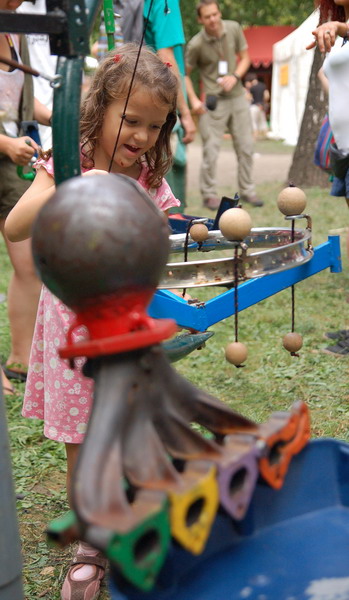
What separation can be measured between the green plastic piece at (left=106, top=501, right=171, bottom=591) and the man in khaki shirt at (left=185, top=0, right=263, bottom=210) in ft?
22.6

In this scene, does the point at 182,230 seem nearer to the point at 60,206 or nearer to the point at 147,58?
the point at 147,58

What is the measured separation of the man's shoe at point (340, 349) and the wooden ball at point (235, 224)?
220cm

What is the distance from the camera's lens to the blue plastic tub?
1.12 m

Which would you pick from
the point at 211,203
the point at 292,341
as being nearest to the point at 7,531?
the point at 292,341

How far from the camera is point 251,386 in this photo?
3.35m

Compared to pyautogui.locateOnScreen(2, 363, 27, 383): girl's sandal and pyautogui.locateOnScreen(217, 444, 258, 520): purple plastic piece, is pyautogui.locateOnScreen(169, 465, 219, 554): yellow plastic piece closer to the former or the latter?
pyautogui.locateOnScreen(217, 444, 258, 520): purple plastic piece

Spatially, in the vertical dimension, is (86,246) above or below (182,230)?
above

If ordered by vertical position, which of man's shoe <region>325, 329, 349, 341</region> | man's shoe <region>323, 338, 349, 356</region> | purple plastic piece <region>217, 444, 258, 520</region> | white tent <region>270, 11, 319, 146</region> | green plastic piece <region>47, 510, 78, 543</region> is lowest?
white tent <region>270, 11, 319, 146</region>

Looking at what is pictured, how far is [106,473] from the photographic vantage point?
989 mm

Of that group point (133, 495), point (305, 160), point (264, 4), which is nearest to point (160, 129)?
point (133, 495)

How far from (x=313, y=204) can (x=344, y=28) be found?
4996mm

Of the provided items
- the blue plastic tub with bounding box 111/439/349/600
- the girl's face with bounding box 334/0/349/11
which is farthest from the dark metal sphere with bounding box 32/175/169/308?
the girl's face with bounding box 334/0/349/11

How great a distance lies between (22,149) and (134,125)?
33.6 inches

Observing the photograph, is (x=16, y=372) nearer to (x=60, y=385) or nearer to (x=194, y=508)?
(x=60, y=385)
